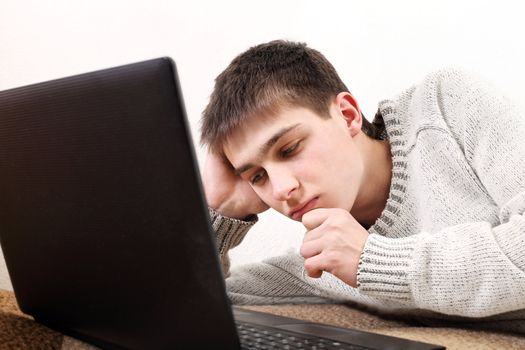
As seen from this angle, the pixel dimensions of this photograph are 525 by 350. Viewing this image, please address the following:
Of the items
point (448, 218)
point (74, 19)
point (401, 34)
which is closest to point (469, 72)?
point (448, 218)

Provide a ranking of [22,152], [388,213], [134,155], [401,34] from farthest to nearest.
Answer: [401,34] < [388,213] < [22,152] < [134,155]

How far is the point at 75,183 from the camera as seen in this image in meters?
0.62

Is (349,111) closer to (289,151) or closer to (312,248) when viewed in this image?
(289,151)

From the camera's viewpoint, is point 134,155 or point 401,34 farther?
point 401,34

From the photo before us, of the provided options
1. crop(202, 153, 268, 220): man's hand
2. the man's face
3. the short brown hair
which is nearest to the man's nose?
the man's face

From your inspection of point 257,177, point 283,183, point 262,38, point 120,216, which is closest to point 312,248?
point 283,183

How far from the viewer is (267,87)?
1104 millimetres

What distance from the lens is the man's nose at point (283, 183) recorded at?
39.5 inches

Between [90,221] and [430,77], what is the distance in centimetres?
73

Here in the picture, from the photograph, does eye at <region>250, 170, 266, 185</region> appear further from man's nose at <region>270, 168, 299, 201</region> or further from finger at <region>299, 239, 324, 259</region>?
finger at <region>299, 239, 324, 259</region>

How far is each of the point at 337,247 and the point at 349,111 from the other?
1.29 ft

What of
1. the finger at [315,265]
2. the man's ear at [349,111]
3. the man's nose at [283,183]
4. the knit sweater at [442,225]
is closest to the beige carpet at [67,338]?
the knit sweater at [442,225]

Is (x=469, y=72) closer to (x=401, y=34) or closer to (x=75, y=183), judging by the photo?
(x=401, y=34)

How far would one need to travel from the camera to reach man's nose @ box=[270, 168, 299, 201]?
1004 millimetres
